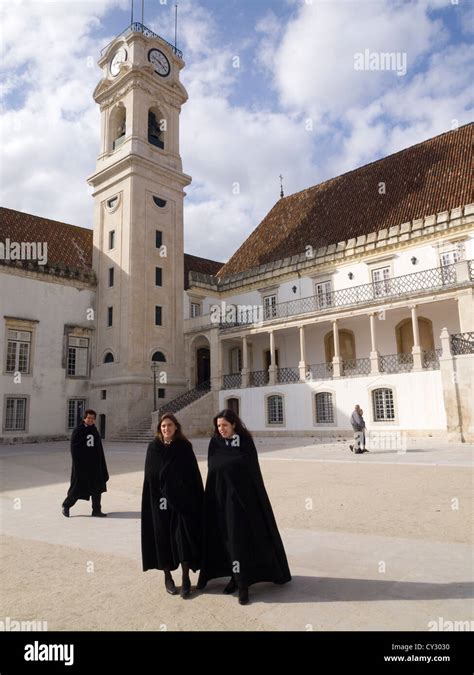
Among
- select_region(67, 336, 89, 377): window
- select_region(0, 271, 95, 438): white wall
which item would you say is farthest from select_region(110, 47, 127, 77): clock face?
select_region(67, 336, 89, 377): window

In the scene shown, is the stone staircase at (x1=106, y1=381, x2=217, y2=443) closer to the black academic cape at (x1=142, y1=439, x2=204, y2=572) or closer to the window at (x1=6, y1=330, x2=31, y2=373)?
the window at (x1=6, y1=330, x2=31, y2=373)

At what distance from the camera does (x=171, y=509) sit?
13.7 feet

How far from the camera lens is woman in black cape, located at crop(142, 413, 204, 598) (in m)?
4.07

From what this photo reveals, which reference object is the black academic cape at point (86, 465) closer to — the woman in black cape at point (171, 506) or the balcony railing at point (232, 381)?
the woman in black cape at point (171, 506)

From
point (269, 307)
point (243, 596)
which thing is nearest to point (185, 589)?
point (243, 596)

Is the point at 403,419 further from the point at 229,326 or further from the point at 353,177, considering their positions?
the point at 353,177

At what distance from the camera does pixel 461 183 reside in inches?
935

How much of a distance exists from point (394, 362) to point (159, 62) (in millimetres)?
25295

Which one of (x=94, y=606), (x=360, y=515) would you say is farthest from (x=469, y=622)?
(x=360, y=515)

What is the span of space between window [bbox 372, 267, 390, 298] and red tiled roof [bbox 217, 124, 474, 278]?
261 cm

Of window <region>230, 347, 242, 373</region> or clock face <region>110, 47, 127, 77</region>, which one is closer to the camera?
clock face <region>110, 47, 127, 77</region>

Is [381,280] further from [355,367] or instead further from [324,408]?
[324,408]

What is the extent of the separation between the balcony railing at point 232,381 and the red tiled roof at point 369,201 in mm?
8375
